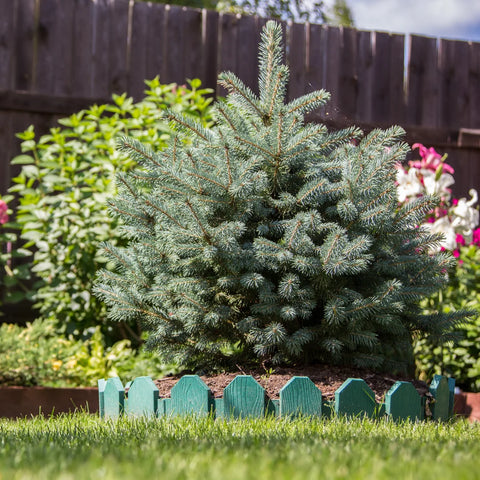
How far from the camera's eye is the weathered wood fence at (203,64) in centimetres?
560

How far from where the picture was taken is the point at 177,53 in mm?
5914

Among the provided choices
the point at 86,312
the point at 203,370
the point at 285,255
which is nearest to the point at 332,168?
the point at 285,255

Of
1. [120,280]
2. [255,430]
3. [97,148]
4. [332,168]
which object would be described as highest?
[97,148]

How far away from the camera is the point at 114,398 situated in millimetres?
2871

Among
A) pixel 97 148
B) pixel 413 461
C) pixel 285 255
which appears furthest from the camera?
pixel 97 148

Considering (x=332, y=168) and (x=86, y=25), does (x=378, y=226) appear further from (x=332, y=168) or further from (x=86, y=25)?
(x=86, y=25)

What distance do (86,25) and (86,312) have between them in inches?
A: 104

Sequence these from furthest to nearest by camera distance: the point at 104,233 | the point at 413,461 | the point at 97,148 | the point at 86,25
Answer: the point at 86,25
the point at 97,148
the point at 104,233
the point at 413,461

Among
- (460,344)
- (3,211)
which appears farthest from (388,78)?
(3,211)

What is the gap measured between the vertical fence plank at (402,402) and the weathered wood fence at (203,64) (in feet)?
9.59

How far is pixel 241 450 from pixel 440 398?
4.78ft

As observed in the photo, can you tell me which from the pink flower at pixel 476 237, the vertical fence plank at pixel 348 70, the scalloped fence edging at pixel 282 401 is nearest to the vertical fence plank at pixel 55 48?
the vertical fence plank at pixel 348 70

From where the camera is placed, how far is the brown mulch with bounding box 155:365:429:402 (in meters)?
2.68

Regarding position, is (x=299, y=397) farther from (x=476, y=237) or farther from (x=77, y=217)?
(x=476, y=237)
